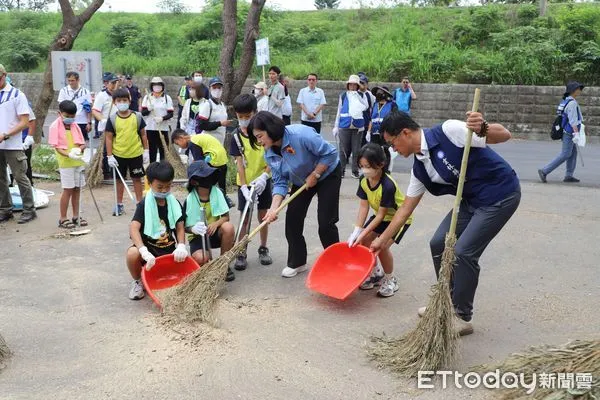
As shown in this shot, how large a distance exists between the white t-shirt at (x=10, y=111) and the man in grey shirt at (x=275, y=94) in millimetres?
4937

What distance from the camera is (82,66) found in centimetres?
1027

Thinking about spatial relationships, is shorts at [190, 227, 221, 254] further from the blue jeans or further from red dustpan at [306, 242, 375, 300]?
the blue jeans

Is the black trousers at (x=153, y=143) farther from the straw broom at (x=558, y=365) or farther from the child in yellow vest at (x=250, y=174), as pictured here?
the straw broom at (x=558, y=365)

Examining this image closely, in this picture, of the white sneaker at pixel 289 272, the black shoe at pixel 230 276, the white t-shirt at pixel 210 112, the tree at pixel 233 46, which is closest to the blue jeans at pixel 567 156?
the white t-shirt at pixel 210 112

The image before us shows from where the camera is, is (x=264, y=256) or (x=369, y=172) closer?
(x=369, y=172)

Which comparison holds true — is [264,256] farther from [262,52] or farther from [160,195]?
[262,52]

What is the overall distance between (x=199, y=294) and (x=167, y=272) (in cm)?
59

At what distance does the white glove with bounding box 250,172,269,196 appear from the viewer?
5852 millimetres

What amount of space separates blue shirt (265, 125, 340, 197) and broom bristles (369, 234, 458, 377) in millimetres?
1727

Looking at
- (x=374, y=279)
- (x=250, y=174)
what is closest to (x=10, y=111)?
(x=250, y=174)

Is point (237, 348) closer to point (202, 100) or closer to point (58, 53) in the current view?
point (202, 100)

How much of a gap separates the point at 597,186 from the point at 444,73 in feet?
30.0

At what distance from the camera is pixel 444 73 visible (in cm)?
1833

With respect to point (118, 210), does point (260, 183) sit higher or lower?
higher
